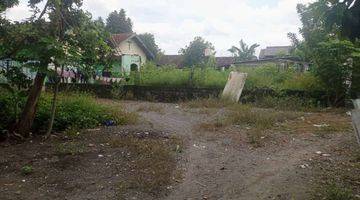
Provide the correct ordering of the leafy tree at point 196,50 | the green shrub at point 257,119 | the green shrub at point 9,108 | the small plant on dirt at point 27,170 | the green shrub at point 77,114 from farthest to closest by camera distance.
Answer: the leafy tree at point 196,50, the green shrub at point 257,119, the green shrub at point 77,114, the green shrub at point 9,108, the small plant on dirt at point 27,170

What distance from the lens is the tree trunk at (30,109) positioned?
24.2 feet

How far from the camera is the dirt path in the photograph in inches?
193

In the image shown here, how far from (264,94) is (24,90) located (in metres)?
7.70

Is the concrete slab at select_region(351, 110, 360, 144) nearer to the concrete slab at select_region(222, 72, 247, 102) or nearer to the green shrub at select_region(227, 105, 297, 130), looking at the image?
the green shrub at select_region(227, 105, 297, 130)

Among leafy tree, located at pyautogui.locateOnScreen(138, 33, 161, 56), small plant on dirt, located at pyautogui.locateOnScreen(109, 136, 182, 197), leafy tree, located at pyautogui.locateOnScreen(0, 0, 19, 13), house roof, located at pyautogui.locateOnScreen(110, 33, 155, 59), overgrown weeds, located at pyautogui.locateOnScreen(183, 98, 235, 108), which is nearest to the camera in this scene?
small plant on dirt, located at pyautogui.locateOnScreen(109, 136, 182, 197)

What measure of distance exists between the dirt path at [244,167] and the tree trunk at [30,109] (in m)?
2.50

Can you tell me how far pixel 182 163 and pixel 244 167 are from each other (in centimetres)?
89

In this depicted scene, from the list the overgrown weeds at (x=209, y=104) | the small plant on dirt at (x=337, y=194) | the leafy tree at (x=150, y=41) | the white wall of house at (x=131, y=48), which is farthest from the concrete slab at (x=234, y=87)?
the leafy tree at (x=150, y=41)

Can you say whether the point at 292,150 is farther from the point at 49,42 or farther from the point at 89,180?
the point at 49,42

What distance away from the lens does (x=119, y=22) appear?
119ft

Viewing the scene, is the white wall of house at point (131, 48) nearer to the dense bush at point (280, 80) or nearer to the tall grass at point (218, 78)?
the tall grass at point (218, 78)

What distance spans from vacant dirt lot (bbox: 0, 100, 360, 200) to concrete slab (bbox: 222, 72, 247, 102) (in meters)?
4.56

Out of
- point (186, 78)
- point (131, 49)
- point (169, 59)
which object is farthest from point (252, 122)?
point (169, 59)

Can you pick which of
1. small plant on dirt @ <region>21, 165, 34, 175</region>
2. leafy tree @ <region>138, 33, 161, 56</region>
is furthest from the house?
small plant on dirt @ <region>21, 165, 34, 175</region>
